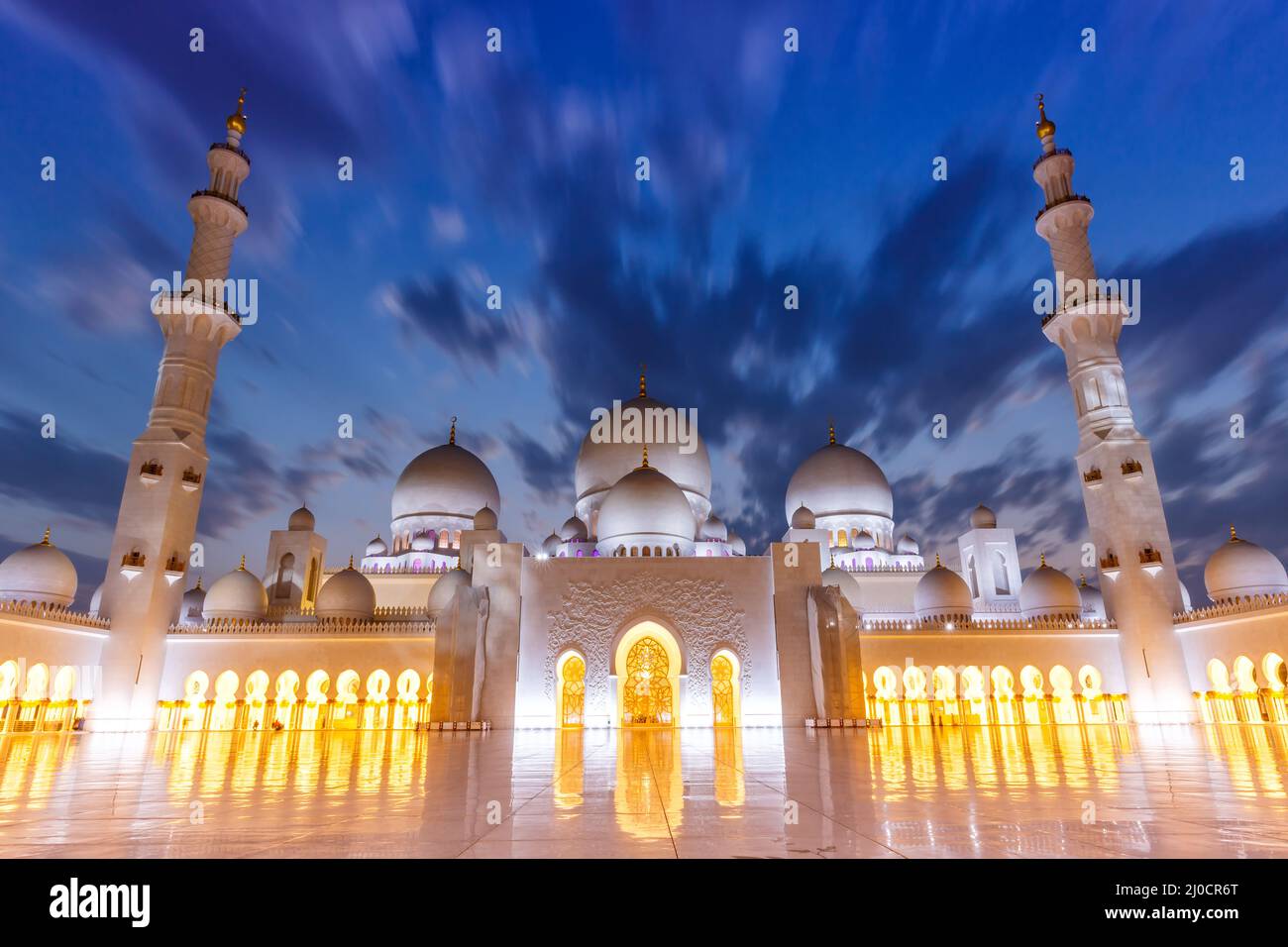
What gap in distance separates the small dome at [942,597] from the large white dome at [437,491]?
1426 centimetres

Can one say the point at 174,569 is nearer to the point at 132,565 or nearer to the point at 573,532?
the point at 132,565

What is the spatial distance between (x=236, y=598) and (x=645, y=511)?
1157 cm

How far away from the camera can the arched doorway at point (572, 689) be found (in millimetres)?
15375

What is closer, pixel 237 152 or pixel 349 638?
pixel 349 638

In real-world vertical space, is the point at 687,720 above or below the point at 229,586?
below

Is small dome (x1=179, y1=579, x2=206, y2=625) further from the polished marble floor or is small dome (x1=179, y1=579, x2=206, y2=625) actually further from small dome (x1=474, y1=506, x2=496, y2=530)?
the polished marble floor

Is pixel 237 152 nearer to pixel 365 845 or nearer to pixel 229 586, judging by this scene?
pixel 229 586

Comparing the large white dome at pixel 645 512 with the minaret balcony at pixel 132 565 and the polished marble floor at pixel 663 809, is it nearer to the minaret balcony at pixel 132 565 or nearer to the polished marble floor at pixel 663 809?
the minaret balcony at pixel 132 565

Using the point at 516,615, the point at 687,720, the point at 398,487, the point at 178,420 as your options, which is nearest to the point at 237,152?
the point at 178,420

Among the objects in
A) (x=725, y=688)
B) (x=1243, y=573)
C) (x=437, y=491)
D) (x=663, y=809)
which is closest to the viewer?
(x=663, y=809)

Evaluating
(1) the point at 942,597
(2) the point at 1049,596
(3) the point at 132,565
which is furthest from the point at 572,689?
(2) the point at 1049,596

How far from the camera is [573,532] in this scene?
2084cm
